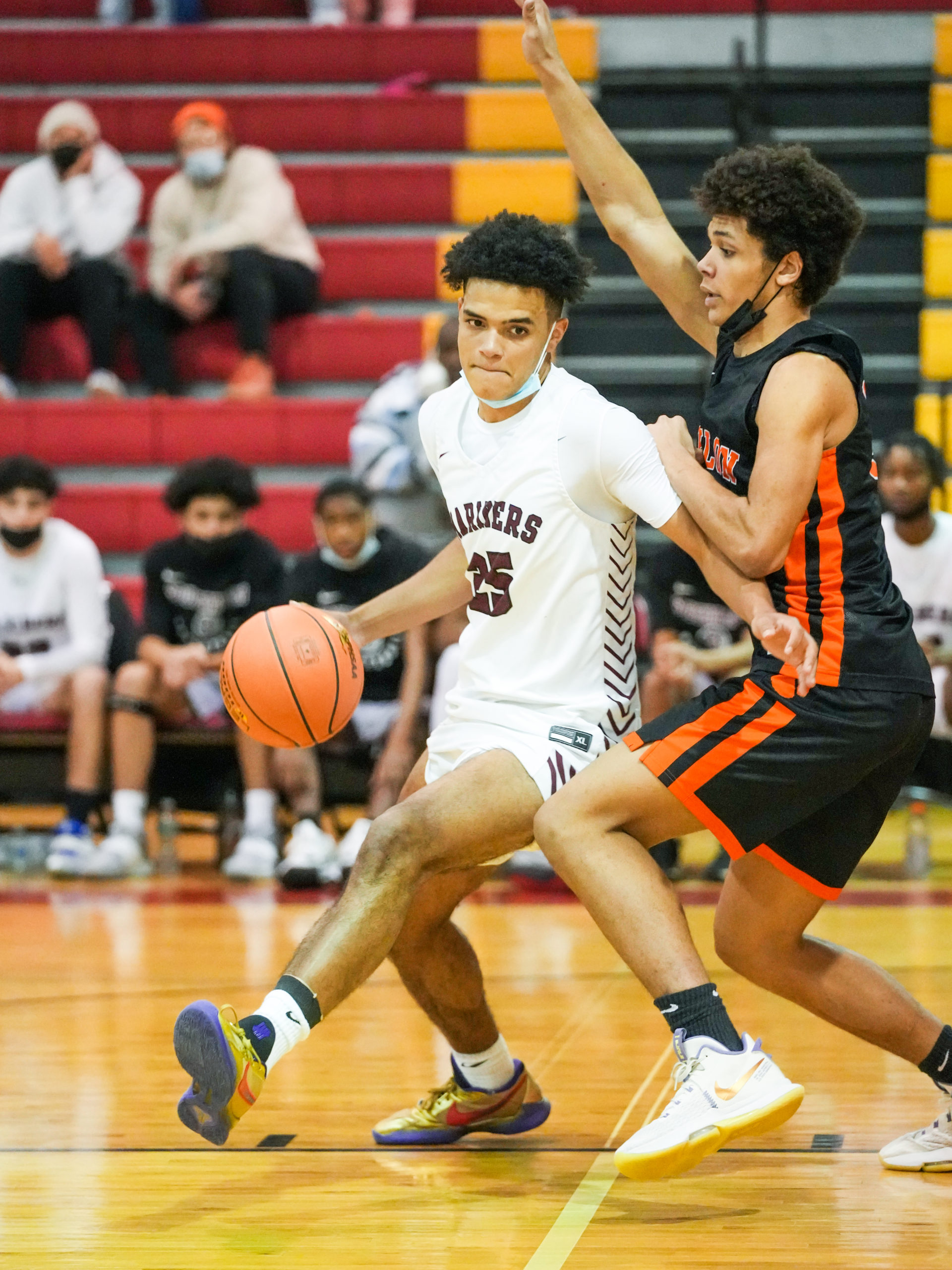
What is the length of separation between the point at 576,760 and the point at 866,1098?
1.10 meters

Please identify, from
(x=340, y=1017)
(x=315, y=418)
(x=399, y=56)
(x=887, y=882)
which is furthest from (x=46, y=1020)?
(x=399, y=56)

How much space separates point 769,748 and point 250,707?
0.92 m

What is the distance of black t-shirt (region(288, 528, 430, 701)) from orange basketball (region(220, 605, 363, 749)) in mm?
3423

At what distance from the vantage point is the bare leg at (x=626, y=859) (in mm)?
2705

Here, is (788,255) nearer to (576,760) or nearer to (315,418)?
(576,760)

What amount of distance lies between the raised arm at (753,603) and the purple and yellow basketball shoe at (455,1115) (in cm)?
106

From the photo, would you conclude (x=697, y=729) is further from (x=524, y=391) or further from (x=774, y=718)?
(x=524, y=391)

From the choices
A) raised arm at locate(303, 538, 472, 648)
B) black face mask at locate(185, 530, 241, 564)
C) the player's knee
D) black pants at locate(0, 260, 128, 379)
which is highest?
black pants at locate(0, 260, 128, 379)

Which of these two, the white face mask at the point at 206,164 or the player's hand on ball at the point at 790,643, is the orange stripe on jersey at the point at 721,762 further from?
the white face mask at the point at 206,164

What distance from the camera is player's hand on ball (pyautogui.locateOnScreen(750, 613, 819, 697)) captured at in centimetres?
263

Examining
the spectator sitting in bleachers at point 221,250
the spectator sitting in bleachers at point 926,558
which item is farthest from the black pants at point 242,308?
the spectator sitting in bleachers at point 926,558

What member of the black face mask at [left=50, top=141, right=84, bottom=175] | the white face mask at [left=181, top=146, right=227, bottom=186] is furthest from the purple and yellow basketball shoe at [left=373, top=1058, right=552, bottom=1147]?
the black face mask at [left=50, top=141, right=84, bottom=175]

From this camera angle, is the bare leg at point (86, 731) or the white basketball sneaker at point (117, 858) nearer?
the white basketball sneaker at point (117, 858)

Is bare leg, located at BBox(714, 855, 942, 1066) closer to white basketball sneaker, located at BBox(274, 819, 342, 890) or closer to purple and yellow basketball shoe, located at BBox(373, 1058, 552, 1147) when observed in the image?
purple and yellow basketball shoe, located at BBox(373, 1058, 552, 1147)
